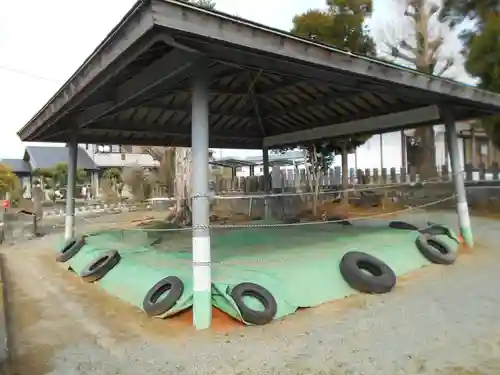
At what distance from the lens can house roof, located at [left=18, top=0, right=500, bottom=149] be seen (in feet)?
12.5

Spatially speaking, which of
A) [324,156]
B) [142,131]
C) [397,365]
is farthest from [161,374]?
[324,156]

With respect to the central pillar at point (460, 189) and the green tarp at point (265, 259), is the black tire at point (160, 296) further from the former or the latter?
the central pillar at point (460, 189)

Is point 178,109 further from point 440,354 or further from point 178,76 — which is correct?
point 440,354

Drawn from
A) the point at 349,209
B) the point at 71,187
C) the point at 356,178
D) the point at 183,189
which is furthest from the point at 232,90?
the point at 356,178

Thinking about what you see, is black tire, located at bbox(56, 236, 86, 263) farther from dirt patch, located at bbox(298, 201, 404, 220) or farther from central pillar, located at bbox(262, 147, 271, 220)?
dirt patch, located at bbox(298, 201, 404, 220)

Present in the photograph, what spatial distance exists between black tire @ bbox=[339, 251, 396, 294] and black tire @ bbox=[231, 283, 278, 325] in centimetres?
129

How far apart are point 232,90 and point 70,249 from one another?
14.2 ft

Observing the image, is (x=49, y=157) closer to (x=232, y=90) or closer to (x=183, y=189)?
(x=183, y=189)

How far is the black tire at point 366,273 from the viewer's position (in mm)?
5391

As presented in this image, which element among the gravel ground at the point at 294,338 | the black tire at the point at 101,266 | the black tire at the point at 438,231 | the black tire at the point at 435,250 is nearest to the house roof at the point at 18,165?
the black tire at the point at 101,266

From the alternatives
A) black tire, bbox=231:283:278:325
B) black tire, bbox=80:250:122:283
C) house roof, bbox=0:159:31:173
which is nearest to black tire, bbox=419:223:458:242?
black tire, bbox=231:283:278:325

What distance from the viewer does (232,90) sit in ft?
27.7

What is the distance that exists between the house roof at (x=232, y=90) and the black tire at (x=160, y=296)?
218cm

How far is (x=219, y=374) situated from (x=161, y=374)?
0.44 meters
